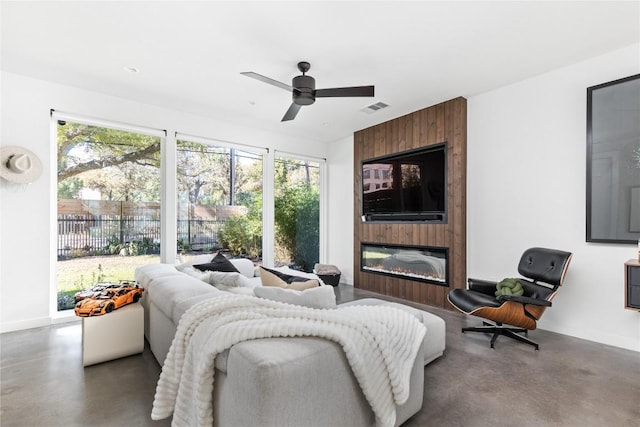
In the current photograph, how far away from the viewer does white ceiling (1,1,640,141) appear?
7.43 ft

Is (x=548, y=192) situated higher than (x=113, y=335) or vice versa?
(x=548, y=192)

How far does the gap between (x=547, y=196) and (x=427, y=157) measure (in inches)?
58.2

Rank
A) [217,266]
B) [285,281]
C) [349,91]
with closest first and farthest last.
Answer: [285,281], [349,91], [217,266]

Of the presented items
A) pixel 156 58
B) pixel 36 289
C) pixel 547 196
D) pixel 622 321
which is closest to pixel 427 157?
pixel 547 196

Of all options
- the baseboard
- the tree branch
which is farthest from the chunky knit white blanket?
the tree branch

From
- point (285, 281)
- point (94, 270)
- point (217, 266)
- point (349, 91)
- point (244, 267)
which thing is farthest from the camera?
point (244, 267)

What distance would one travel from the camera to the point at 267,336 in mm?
1203

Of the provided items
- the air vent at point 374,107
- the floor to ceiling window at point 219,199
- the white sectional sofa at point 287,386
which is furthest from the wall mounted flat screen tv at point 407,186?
the white sectional sofa at point 287,386

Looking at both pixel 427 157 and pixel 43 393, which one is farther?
pixel 427 157

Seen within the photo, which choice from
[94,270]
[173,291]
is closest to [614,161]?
[173,291]

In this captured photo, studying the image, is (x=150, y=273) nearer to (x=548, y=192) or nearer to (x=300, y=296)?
(x=300, y=296)

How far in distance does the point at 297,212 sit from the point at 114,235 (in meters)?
2.84

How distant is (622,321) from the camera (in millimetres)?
2762

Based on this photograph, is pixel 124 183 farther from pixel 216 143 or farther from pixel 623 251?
pixel 623 251
